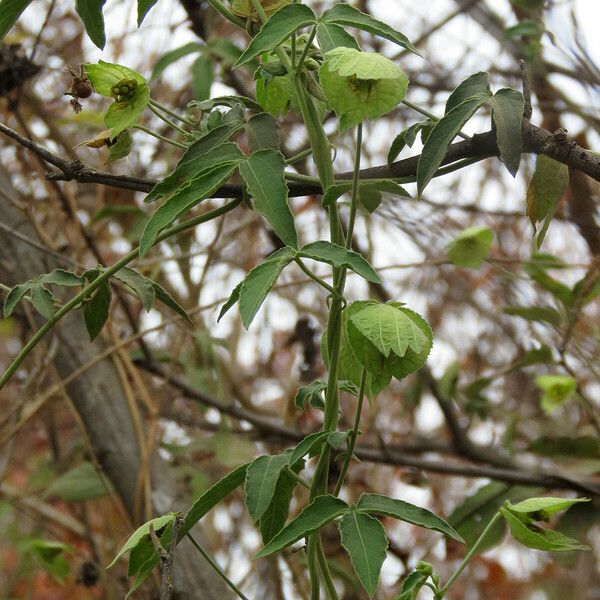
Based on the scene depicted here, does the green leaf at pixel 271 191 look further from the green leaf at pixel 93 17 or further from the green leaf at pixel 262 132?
the green leaf at pixel 93 17

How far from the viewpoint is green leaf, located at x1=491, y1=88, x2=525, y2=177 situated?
1.76 feet

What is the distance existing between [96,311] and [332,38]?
0.92 ft

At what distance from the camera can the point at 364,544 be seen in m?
0.53

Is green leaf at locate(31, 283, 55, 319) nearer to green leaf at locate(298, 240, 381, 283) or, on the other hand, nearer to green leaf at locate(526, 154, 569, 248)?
green leaf at locate(298, 240, 381, 283)

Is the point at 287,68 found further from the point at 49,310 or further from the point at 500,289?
the point at 500,289

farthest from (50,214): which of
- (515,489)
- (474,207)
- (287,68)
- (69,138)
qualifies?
(287,68)

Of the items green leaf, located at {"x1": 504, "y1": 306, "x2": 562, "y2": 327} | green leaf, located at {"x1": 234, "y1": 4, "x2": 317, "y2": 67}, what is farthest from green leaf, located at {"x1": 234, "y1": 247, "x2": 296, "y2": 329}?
green leaf, located at {"x1": 504, "y1": 306, "x2": 562, "y2": 327}

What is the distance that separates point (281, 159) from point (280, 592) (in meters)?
0.77

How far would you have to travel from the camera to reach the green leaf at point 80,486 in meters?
1.18

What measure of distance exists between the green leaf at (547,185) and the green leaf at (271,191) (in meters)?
0.20

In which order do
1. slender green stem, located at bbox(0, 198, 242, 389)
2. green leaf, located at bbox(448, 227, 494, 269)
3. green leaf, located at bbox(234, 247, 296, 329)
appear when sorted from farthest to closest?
green leaf, located at bbox(448, 227, 494, 269) < slender green stem, located at bbox(0, 198, 242, 389) < green leaf, located at bbox(234, 247, 296, 329)

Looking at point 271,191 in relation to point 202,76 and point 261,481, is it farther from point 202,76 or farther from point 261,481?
point 202,76

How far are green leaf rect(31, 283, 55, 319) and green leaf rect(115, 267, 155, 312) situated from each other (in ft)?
0.18

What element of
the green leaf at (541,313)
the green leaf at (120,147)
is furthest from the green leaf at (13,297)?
the green leaf at (541,313)
